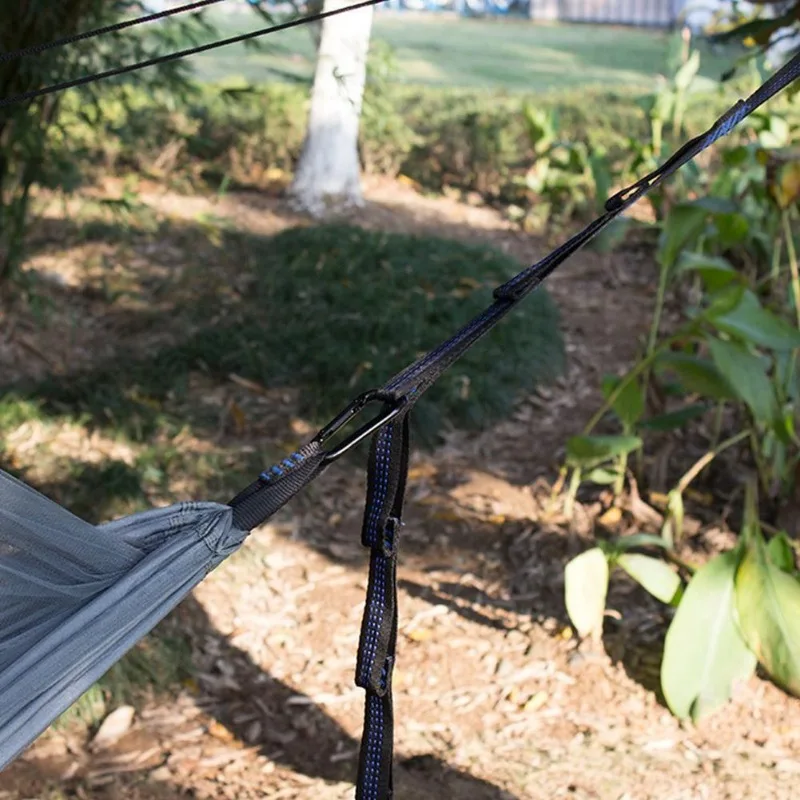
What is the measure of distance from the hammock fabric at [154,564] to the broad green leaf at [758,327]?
145cm

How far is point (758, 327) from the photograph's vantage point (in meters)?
3.43

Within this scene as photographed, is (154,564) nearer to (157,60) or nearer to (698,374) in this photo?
(157,60)

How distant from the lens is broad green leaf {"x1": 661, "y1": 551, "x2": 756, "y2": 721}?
312cm

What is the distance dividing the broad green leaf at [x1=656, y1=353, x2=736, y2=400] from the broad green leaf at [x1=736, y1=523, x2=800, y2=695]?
594 millimetres

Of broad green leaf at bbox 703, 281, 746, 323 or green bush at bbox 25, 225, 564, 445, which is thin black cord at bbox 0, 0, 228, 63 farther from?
green bush at bbox 25, 225, 564, 445

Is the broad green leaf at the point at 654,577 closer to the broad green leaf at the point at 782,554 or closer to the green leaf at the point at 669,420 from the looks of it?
the broad green leaf at the point at 782,554

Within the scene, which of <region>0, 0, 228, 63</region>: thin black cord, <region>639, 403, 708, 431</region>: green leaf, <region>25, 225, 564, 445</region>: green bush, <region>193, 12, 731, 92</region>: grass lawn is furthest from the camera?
<region>193, 12, 731, 92</region>: grass lawn

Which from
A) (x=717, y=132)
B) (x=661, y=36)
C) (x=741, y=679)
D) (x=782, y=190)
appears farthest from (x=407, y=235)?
(x=661, y=36)

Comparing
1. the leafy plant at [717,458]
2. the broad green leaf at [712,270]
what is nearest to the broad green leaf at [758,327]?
the leafy plant at [717,458]

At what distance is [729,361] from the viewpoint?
134 inches

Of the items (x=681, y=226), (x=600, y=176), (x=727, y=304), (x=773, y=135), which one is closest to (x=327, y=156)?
(x=600, y=176)

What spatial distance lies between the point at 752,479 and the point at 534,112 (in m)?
4.73

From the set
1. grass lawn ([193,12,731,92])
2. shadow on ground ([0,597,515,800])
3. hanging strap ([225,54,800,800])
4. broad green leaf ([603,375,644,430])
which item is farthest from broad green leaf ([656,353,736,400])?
grass lawn ([193,12,731,92])

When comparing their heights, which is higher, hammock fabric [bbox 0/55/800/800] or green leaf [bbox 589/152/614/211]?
hammock fabric [bbox 0/55/800/800]
